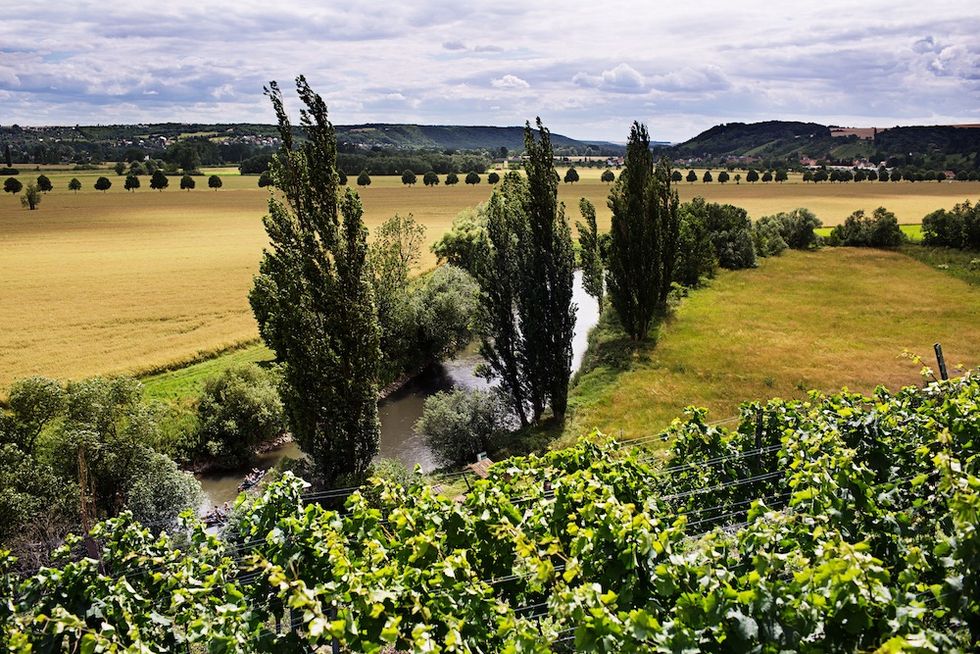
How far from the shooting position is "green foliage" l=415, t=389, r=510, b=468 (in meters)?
23.0

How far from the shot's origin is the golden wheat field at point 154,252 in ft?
114

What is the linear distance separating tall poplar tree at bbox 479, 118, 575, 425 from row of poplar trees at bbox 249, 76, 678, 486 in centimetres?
4

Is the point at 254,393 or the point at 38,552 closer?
the point at 38,552

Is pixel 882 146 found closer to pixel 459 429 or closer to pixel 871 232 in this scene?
pixel 871 232

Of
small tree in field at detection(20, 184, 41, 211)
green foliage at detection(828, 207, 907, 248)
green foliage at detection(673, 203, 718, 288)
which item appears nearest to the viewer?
green foliage at detection(673, 203, 718, 288)

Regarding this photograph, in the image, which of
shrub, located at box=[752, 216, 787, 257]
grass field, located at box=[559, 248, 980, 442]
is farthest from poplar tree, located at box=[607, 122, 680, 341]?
shrub, located at box=[752, 216, 787, 257]

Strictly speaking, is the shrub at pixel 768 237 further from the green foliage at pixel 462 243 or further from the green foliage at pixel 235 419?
the green foliage at pixel 235 419

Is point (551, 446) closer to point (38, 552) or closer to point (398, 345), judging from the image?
point (398, 345)

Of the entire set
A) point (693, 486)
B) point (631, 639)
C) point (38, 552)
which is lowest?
point (38, 552)

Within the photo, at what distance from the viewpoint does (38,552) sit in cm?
1638

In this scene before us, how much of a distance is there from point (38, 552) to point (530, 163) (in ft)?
63.9

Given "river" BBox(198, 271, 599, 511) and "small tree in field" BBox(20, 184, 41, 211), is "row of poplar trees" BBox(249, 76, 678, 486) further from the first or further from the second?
"small tree in field" BBox(20, 184, 41, 211)

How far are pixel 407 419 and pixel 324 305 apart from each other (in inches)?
510

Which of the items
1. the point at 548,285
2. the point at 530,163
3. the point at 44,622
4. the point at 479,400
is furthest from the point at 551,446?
the point at 44,622
